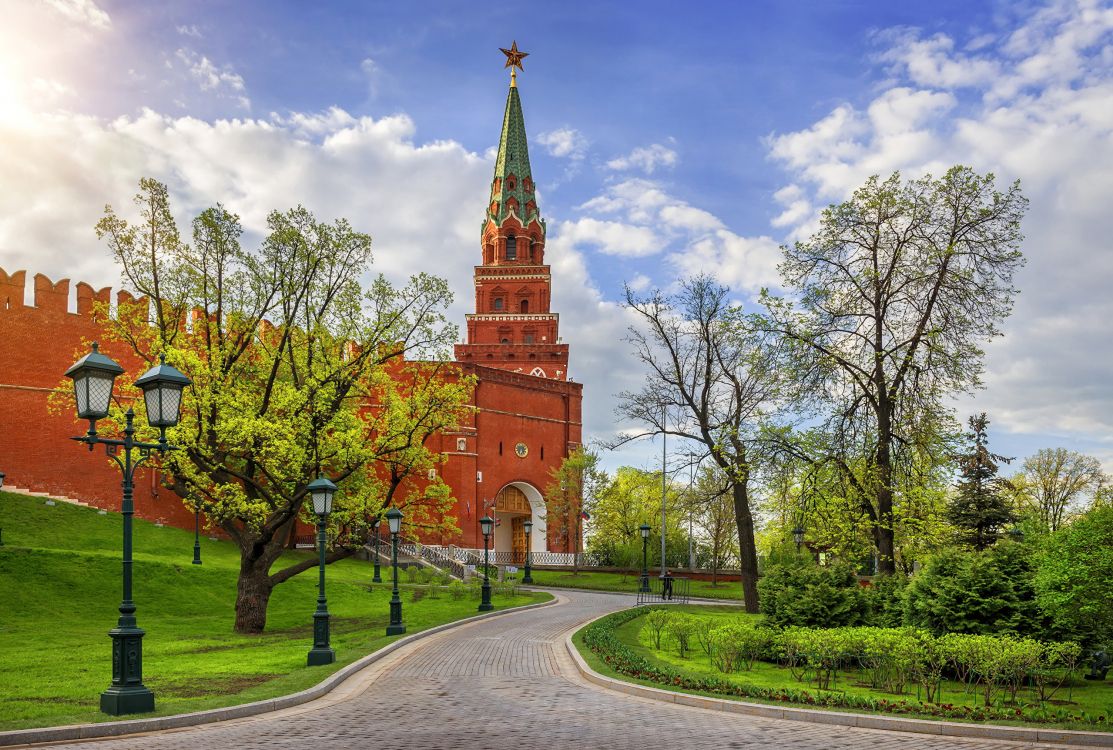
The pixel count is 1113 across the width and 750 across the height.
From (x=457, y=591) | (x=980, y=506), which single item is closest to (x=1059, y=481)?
(x=980, y=506)

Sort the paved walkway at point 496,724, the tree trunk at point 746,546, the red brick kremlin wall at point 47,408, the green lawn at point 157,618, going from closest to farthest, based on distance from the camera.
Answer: the paved walkway at point 496,724 < the green lawn at point 157,618 < the tree trunk at point 746,546 < the red brick kremlin wall at point 47,408

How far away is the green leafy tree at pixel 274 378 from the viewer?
1981 centimetres

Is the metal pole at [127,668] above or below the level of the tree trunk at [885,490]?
below

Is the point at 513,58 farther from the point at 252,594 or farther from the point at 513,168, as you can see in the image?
the point at 252,594

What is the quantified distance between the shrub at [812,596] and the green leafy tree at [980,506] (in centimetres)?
1939

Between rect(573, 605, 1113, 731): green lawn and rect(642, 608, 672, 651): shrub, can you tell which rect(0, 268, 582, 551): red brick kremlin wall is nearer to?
rect(642, 608, 672, 651): shrub

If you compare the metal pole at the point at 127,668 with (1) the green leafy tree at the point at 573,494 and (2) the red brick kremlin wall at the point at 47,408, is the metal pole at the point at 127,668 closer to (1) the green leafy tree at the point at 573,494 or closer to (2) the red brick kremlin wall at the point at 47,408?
(2) the red brick kremlin wall at the point at 47,408

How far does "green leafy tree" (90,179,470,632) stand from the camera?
65.0 feet

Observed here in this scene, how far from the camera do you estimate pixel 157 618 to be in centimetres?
2214

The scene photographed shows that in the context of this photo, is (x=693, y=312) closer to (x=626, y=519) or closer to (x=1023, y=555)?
(x=1023, y=555)

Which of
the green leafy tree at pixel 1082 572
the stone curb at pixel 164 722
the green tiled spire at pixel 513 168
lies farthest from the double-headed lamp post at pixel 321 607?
the green tiled spire at pixel 513 168

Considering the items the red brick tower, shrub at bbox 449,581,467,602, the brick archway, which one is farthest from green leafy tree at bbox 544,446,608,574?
shrub at bbox 449,581,467,602

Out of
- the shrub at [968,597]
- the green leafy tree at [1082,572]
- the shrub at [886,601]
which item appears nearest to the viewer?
the green leafy tree at [1082,572]

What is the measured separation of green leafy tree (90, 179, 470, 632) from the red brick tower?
36.2 m
